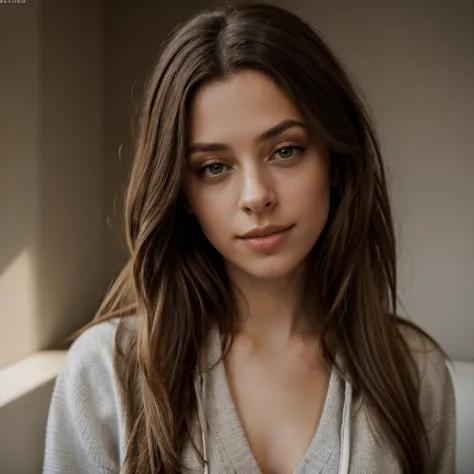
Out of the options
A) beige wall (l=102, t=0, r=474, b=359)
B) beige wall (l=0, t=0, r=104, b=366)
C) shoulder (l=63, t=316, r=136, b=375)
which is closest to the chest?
shoulder (l=63, t=316, r=136, b=375)

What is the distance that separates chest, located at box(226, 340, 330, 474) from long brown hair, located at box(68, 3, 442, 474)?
0.04m

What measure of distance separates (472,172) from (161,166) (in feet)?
3.25

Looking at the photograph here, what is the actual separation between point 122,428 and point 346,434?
0.30m

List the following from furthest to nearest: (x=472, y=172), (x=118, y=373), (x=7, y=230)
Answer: (x=472, y=172), (x=7, y=230), (x=118, y=373)

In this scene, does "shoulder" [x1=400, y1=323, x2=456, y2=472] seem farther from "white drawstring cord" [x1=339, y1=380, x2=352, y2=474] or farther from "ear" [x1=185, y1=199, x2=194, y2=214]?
"ear" [x1=185, y1=199, x2=194, y2=214]

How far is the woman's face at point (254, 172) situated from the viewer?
32.8 inches

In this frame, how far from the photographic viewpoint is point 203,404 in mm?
937

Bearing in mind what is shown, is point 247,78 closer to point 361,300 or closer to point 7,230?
point 361,300

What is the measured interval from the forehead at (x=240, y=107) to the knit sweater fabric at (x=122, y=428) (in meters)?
0.30

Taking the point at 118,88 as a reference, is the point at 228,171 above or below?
below

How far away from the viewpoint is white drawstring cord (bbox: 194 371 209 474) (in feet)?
2.97

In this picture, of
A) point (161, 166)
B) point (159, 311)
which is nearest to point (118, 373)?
point (159, 311)

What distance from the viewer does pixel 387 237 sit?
41.8 inches

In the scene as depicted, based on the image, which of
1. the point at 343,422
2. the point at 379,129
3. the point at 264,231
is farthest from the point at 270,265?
the point at 379,129
